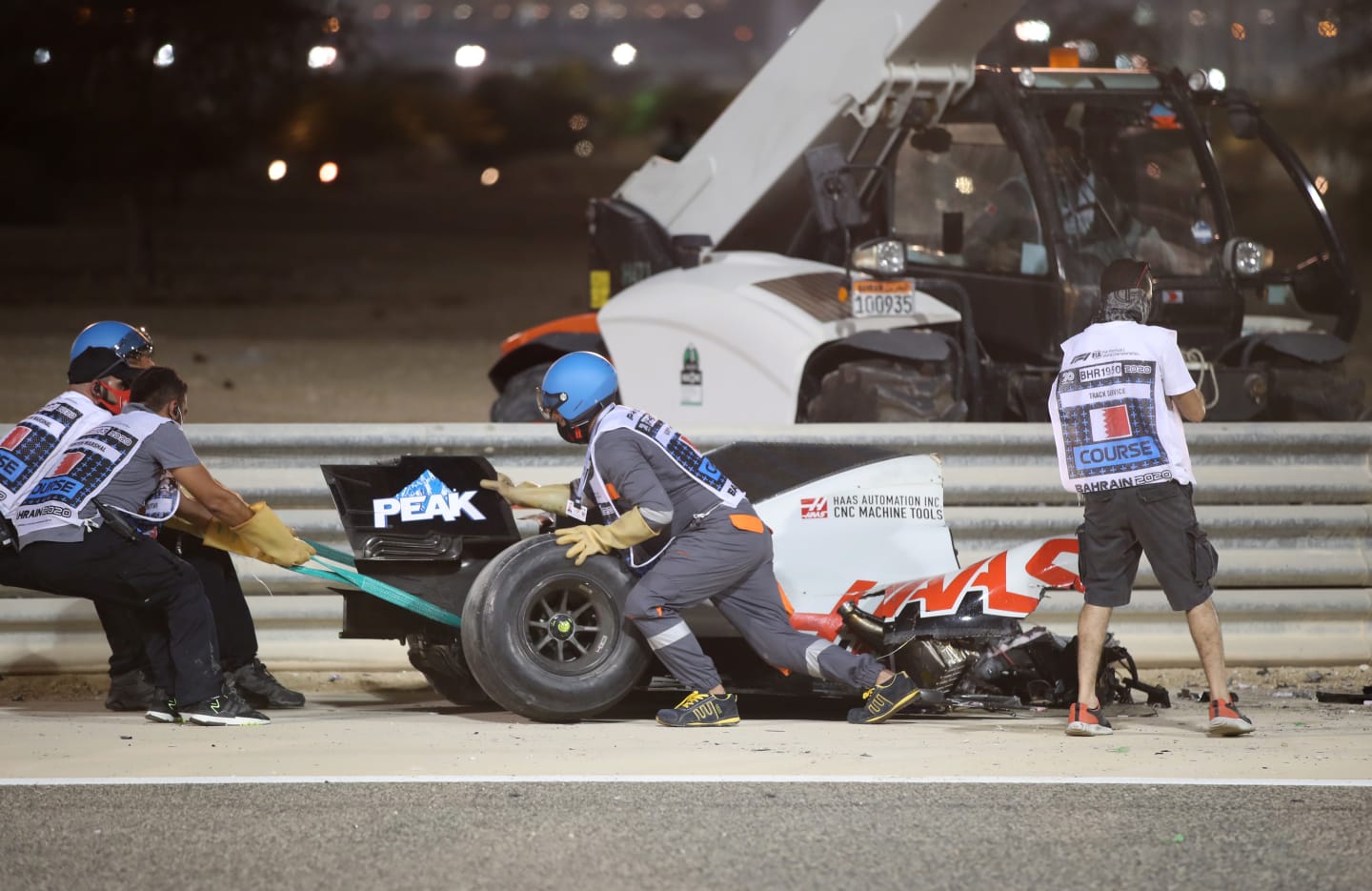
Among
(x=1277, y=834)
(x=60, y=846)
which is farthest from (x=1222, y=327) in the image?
(x=60, y=846)

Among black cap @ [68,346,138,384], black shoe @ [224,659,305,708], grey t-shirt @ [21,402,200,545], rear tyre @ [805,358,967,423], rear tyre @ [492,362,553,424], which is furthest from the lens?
A: rear tyre @ [492,362,553,424]

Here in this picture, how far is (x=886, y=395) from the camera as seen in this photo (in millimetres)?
10086

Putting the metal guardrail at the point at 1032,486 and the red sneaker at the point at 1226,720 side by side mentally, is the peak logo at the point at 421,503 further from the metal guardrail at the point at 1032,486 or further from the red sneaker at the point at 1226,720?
the red sneaker at the point at 1226,720

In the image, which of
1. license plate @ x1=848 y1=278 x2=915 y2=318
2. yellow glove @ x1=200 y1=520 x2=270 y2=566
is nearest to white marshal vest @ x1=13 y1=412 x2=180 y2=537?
yellow glove @ x1=200 y1=520 x2=270 y2=566

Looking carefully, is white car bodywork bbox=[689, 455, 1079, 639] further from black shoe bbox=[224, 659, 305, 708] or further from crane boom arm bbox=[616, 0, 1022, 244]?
crane boom arm bbox=[616, 0, 1022, 244]

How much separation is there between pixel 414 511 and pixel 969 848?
3016 mm

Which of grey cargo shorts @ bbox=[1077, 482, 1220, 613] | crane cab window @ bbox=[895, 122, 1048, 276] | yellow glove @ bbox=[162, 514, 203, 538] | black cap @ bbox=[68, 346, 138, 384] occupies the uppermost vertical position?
crane cab window @ bbox=[895, 122, 1048, 276]

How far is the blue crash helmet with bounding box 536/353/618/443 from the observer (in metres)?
7.56

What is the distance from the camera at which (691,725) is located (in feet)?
24.1

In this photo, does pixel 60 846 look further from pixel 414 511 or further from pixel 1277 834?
pixel 1277 834

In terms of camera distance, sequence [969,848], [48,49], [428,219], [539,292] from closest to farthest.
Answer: [969,848]
[48,49]
[539,292]
[428,219]

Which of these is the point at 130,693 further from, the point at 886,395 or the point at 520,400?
the point at 520,400

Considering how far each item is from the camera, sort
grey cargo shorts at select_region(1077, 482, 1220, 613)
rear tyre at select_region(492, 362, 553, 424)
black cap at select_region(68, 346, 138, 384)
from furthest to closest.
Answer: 1. rear tyre at select_region(492, 362, 553, 424)
2. black cap at select_region(68, 346, 138, 384)
3. grey cargo shorts at select_region(1077, 482, 1220, 613)

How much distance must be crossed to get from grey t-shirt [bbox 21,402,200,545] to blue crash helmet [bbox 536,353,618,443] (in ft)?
4.45
